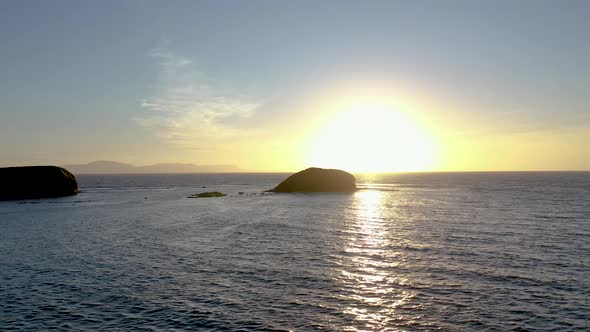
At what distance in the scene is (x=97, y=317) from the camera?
21.7 meters

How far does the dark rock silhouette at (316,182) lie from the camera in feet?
447

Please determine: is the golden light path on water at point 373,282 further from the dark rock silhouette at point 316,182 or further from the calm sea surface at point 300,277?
the dark rock silhouette at point 316,182

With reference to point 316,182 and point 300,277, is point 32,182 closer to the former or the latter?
point 316,182

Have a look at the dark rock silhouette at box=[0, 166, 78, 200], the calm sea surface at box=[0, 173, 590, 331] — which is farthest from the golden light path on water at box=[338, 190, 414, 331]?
the dark rock silhouette at box=[0, 166, 78, 200]

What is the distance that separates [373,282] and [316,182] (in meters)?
110

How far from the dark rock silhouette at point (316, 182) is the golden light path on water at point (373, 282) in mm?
87446

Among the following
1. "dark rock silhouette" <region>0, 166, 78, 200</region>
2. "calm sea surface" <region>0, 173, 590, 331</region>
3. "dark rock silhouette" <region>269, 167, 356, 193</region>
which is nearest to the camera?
"calm sea surface" <region>0, 173, 590, 331</region>

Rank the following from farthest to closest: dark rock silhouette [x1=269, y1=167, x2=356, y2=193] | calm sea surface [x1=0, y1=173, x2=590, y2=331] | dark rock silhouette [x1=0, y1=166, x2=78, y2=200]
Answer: dark rock silhouette [x1=269, y1=167, x2=356, y2=193], dark rock silhouette [x1=0, y1=166, x2=78, y2=200], calm sea surface [x1=0, y1=173, x2=590, y2=331]

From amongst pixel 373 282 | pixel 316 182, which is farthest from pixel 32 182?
pixel 373 282

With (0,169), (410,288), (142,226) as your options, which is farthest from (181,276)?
(0,169)

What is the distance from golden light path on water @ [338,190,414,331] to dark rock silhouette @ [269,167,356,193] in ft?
287

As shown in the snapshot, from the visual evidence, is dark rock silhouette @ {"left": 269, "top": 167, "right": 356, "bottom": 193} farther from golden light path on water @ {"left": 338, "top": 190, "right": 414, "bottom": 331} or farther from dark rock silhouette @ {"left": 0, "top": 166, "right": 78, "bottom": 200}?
golden light path on water @ {"left": 338, "top": 190, "right": 414, "bottom": 331}

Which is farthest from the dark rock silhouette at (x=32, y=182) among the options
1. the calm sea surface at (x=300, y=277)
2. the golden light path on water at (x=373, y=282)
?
the golden light path on water at (x=373, y=282)

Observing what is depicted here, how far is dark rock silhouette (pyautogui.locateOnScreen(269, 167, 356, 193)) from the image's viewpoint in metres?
136
